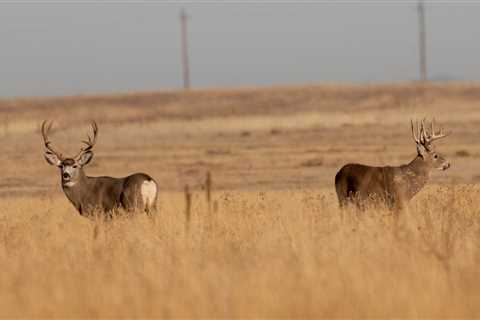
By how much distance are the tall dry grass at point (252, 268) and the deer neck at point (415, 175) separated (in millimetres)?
2926

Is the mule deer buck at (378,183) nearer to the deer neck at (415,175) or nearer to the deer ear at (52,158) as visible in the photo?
the deer neck at (415,175)

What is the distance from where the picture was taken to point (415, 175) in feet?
57.6

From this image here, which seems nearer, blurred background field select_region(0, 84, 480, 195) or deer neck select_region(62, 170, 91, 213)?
deer neck select_region(62, 170, 91, 213)

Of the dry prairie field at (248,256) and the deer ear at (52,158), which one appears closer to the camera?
the dry prairie field at (248,256)

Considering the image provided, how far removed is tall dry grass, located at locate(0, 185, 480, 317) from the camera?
877 cm

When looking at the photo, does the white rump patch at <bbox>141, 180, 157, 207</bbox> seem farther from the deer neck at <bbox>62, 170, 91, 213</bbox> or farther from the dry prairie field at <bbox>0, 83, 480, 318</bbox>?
the deer neck at <bbox>62, 170, 91, 213</bbox>

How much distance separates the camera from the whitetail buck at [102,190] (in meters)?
16.3

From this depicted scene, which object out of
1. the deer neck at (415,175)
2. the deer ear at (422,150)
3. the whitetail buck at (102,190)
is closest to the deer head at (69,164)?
the whitetail buck at (102,190)

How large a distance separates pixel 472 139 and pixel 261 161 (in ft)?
34.0

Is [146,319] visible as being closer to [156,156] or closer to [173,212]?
[173,212]

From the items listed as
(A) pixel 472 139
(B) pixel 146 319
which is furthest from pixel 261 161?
(B) pixel 146 319

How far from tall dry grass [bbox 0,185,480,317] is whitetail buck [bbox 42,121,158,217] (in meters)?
1.77

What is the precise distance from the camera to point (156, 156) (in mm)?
39250

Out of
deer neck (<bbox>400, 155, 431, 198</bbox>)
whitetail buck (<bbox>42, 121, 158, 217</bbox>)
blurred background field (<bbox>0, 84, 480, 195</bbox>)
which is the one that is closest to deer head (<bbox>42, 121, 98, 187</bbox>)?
whitetail buck (<bbox>42, 121, 158, 217</bbox>)
